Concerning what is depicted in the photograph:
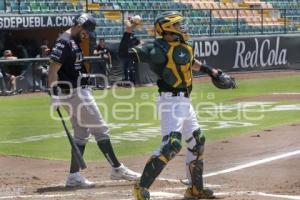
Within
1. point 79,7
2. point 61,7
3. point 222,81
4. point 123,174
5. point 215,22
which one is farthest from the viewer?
point 215,22

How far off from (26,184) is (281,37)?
Answer: 23936 mm

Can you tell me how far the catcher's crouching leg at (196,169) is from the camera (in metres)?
7.09

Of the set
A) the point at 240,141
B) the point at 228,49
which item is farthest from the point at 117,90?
the point at 240,141

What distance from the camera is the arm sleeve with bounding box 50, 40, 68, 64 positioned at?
25.9 feet

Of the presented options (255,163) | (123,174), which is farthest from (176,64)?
(255,163)

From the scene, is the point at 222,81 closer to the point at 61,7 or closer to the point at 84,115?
the point at 84,115

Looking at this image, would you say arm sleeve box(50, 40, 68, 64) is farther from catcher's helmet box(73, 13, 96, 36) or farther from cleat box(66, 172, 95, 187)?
cleat box(66, 172, 95, 187)

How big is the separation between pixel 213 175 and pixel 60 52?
2303mm

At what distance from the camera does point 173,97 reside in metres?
6.95

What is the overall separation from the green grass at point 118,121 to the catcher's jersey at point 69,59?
240 centimetres

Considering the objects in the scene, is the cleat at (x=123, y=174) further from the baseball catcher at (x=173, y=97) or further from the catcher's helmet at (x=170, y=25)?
the catcher's helmet at (x=170, y=25)

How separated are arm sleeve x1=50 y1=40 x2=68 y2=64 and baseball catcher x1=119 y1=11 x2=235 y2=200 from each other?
3.47ft

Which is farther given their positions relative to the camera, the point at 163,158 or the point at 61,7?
the point at 61,7

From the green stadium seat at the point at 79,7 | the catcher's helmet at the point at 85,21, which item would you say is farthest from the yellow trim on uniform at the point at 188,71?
the green stadium seat at the point at 79,7
